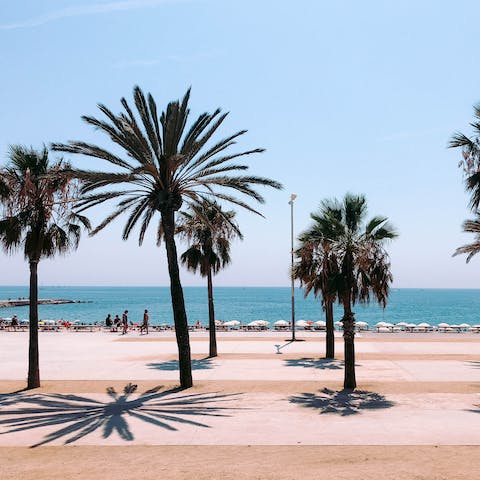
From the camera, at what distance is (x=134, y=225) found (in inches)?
821

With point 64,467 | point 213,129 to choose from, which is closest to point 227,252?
point 213,129

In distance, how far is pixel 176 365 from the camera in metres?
23.7

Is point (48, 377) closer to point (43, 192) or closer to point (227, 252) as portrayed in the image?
point (43, 192)

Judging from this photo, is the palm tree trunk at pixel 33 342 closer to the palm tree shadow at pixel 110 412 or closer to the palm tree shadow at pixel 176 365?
the palm tree shadow at pixel 110 412

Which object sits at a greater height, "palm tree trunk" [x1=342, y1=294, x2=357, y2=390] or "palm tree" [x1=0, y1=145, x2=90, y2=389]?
"palm tree" [x1=0, y1=145, x2=90, y2=389]

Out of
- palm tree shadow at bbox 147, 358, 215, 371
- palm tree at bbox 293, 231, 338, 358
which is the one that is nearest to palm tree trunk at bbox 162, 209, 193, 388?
palm tree shadow at bbox 147, 358, 215, 371

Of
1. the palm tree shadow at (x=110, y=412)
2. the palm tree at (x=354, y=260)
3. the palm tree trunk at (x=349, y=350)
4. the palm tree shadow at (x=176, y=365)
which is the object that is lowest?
the palm tree shadow at (x=176, y=365)

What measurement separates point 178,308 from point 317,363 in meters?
8.90

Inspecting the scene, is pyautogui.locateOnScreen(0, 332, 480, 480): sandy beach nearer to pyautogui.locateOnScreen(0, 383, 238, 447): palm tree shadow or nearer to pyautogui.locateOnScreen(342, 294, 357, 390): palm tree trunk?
pyautogui.locateOnScreen(0, 383, 238, 447): palm tree shadow

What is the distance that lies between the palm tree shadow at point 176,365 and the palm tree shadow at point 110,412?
4997 millimetres

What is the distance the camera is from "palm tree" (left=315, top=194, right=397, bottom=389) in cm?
1705

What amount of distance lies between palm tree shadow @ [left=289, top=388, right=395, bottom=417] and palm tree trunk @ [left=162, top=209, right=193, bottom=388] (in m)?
4.27

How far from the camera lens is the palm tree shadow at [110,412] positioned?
12758 millimetres

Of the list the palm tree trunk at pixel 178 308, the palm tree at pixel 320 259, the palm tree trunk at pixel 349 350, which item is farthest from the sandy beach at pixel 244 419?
the palm tree at pixel 320 259
